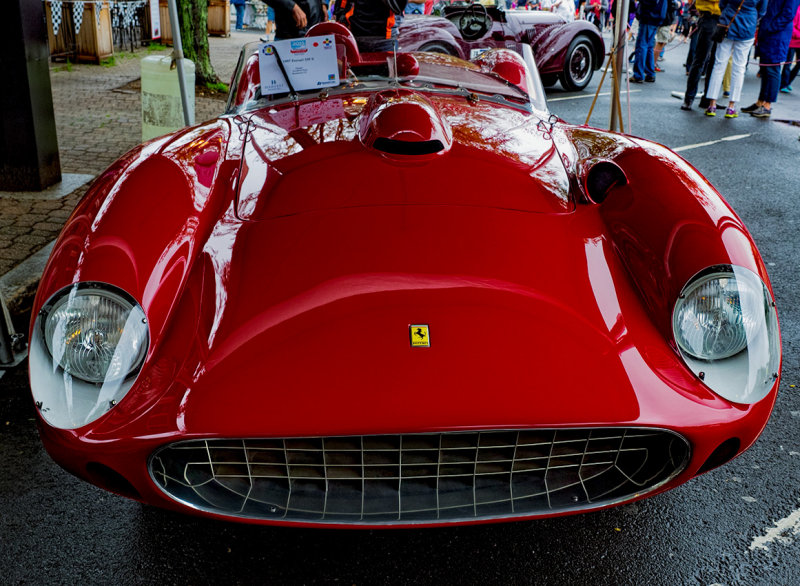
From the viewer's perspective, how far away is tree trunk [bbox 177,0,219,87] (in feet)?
26.1

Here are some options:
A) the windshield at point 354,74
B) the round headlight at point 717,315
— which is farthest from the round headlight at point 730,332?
the windshield at point 354,74

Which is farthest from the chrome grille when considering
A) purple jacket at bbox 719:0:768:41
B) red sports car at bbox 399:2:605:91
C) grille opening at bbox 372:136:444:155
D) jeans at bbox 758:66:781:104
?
jeans at bbox 758:66:781:104

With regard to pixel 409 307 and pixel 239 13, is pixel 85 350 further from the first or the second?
pixel 239 13

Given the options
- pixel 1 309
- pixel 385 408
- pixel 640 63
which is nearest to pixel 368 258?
pixel 385 408

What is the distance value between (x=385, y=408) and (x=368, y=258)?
447 mm

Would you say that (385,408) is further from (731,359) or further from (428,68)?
(428,68)

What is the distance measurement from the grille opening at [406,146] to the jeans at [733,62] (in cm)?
651

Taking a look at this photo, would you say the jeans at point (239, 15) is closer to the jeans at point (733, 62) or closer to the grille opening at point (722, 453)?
the jeans at point (733, 62)

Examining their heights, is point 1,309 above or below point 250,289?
below

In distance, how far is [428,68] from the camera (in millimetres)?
3125

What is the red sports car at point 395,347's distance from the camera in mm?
1494

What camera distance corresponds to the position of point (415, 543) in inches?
74.7

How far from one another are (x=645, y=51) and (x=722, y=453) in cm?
950

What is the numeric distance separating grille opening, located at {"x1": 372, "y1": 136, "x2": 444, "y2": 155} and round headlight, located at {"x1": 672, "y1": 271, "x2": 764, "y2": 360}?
0.88 meters
